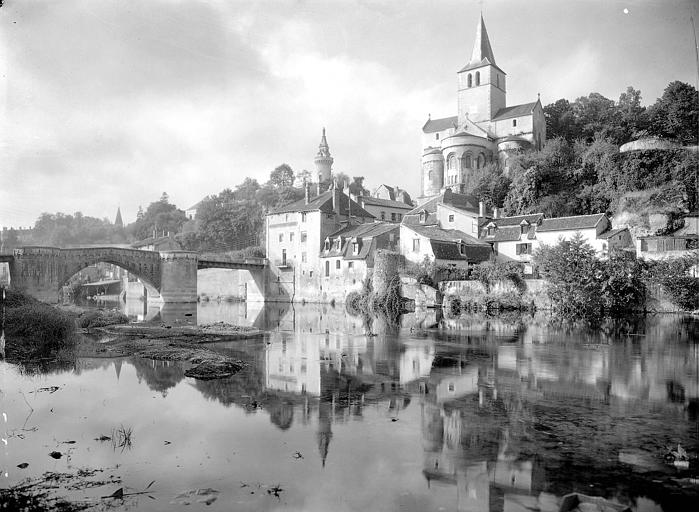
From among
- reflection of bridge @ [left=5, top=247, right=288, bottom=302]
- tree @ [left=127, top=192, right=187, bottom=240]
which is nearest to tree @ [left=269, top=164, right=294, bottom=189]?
tree @ [left=127, top=192, right=187, bottom=240]

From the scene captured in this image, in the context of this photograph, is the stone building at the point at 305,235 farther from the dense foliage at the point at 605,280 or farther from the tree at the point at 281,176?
the tree at the point at 281,176

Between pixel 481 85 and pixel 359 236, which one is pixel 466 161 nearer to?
pixel 481 85

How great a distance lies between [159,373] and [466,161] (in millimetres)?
45360

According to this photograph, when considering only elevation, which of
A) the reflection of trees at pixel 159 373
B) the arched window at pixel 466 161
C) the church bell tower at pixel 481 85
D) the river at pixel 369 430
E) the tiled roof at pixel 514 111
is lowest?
the river at pixel 369 430

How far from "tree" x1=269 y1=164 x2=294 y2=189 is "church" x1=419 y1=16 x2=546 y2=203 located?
20354 mm

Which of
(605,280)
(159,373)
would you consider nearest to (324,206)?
(605,280)

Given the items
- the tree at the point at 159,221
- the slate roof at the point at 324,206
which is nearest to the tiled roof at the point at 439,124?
the slate roof at the point at 324,206

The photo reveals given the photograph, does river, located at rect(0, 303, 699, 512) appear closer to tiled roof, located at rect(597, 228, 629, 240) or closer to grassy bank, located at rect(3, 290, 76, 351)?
grassy bank, located at rect(3, 290, 76, 351)

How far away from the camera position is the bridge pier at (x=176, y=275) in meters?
44.8

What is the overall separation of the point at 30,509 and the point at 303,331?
60.1ft

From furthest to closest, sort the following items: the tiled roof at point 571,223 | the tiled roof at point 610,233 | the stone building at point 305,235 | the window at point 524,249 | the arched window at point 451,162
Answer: the arched window at point 451,162, the stone building at point 305,235, the window at point 524,249, the tiled roof at point 571,223, the tiled roof at point 610,233

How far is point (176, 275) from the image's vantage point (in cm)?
4500

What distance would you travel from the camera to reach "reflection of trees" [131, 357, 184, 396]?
472 inches

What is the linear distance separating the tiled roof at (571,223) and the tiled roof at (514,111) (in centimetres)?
2073
